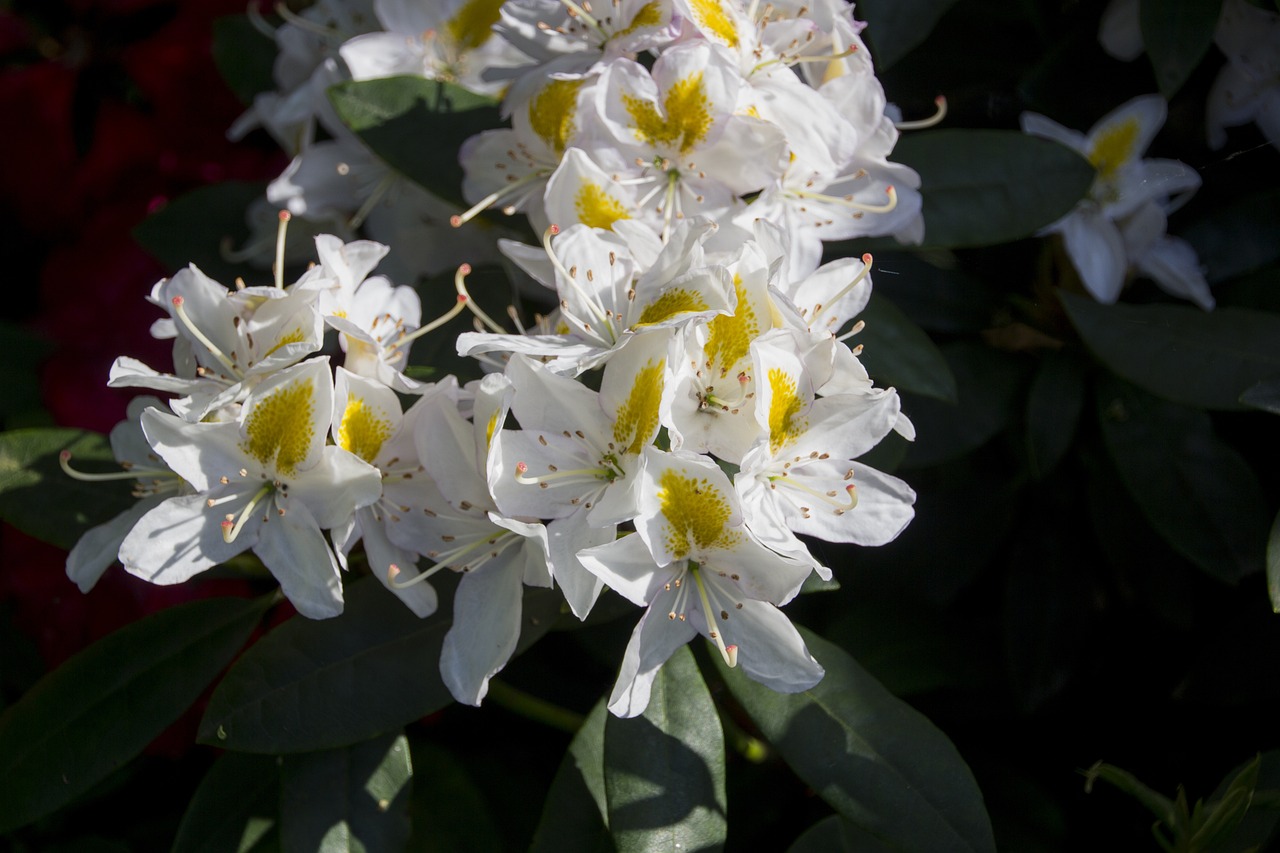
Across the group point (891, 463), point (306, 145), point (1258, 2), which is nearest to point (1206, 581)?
point (891, 463)

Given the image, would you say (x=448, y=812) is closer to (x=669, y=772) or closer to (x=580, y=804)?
(x=580, y=804)

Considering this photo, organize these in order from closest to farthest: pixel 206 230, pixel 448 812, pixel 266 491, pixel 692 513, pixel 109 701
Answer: pixel 692 513, pixel 266 491, pixel 109 701, pixel 448 812, pixel 206 230

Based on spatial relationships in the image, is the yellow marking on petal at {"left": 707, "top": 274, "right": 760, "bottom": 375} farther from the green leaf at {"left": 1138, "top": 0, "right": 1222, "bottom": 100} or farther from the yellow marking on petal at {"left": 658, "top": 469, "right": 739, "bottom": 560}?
the green leaf at {"left": 1138, "top": 0, "right": 1222, "bottom": 100}

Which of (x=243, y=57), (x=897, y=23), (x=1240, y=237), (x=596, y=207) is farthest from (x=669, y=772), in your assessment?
(x=243, y=57)

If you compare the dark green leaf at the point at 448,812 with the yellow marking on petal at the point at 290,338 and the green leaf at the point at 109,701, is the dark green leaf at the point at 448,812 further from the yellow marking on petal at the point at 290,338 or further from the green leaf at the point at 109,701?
the yellow marking on petal at the point at 290,338

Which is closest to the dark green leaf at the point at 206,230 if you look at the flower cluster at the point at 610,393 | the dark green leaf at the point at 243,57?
the dark green leaf at the point at 243,57

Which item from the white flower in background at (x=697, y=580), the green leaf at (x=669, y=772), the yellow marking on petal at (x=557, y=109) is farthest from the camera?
the yellow marking on petal at (x=557, y=109)

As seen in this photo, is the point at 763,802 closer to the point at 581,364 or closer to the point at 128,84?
the point at 581,364

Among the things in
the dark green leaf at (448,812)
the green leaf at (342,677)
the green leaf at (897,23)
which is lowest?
the dark green leaf at (448,812)
